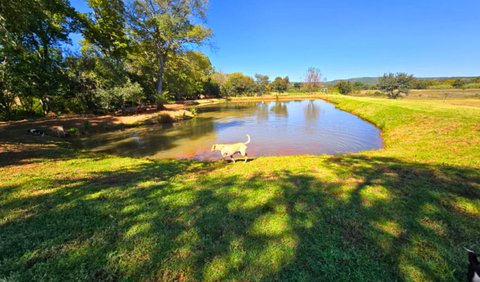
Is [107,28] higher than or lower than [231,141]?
higher

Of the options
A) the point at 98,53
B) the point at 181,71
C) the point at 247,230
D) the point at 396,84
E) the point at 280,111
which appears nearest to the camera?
the point at 247,230

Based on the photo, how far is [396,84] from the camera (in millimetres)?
43250

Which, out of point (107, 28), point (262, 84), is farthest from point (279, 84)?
point (107, 28)

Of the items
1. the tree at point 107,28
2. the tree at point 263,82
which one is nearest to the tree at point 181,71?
the tree at point 107,28

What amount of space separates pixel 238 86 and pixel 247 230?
238 ft

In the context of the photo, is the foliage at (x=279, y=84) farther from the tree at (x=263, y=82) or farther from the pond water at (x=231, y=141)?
the pond water at (x=231, y=141)

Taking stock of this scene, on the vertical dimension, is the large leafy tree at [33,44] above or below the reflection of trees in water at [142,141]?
above

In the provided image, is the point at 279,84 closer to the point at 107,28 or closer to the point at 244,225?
the point at 107,28

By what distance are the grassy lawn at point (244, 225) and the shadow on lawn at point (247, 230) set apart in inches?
0.6

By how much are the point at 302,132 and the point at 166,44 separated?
72.5ft

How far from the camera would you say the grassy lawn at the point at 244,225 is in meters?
2.41

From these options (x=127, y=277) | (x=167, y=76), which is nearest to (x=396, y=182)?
(x=127, y=277)

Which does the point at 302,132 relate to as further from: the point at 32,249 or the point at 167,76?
the point at 167,76

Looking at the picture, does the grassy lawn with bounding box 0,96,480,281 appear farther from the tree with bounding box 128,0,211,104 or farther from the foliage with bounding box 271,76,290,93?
the foliage with bounding box 271,76,290,93
